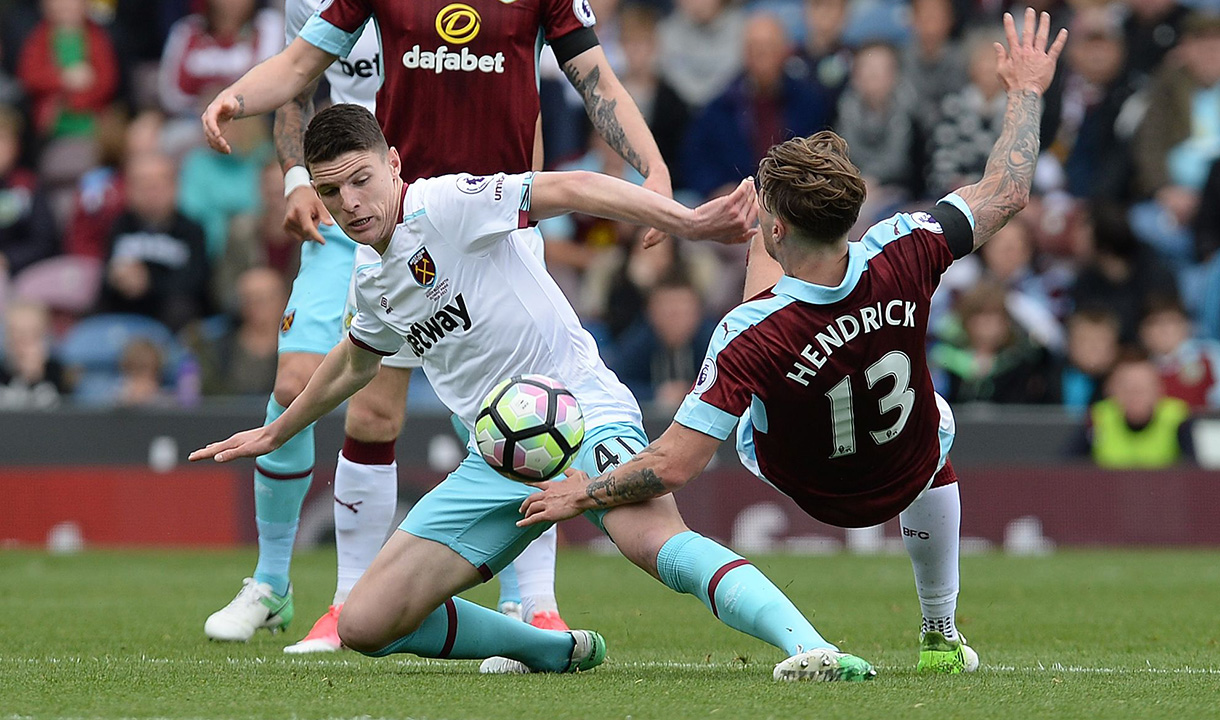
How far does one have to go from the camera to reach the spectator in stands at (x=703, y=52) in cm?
1455

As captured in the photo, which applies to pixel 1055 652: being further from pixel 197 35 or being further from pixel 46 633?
pixel 197 35

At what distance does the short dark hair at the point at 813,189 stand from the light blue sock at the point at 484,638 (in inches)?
60.7

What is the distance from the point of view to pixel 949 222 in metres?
5.09

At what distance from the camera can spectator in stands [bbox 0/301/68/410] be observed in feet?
42.8

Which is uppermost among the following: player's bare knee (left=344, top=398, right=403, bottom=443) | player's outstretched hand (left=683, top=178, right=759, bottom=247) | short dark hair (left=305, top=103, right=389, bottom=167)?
short dark hair (left=305, top=103, right=389, bottom=167)

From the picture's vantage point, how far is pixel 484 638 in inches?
213

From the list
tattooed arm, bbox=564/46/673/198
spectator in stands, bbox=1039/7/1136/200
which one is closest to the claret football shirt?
tattooed arm, bbox=564/46/673/198

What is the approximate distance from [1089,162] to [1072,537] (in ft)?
11.7

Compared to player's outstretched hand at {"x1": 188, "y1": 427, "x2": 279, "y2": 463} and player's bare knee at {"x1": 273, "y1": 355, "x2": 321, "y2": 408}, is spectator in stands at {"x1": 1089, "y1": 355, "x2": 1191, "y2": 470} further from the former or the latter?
player's outstretched hand at {"x1": 188, "y1": 427, "x2": 279, "y2": 463}

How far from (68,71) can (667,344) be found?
6466mm

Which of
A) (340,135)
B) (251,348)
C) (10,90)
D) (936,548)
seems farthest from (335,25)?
(10,90)

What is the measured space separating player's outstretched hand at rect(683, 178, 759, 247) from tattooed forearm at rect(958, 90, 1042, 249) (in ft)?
2.57

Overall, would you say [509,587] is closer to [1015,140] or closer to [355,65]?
[355,65]

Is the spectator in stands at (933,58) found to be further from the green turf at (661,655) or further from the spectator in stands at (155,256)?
the spectator in stands at (155,256)
